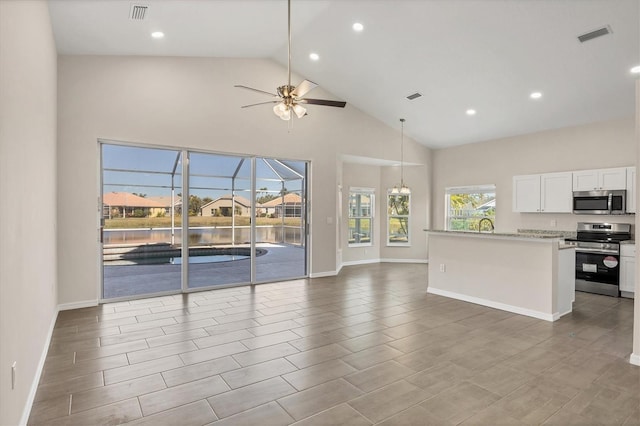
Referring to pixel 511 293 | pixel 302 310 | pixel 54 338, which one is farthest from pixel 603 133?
pixel 54 338

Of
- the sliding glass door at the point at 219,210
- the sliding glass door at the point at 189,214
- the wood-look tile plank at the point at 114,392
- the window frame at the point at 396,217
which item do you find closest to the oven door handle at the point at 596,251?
the window frame at the point at 396,217

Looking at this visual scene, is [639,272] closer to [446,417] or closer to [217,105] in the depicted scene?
[446,417]

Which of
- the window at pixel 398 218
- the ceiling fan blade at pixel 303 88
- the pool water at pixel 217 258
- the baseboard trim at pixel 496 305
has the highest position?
the ceiling fan blade at pixel 303 88

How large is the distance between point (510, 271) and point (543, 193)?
9.11ft

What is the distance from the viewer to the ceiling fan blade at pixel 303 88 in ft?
11.1

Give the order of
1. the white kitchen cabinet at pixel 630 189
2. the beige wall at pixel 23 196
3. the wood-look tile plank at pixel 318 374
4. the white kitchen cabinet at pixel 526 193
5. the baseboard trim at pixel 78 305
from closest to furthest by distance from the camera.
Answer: the beige wall at pixel 23 196 < the wood-look tile plank at pixel 318 374 < the baseboard trim at pixel 78 305 < the white kitchen cabinet at pixel 630 189 < the white kitchen cabinet at pixel 526 193

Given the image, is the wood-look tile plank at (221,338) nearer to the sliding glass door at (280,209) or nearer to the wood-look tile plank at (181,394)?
the wood-look tile plank at (181,394)

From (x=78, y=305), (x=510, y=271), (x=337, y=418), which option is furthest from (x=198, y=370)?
(x=510, y=271)

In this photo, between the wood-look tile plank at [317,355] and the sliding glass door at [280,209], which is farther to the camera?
the sliding glass door at [280,209]

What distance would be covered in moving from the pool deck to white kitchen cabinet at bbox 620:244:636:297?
17.4ft

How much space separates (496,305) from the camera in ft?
15.9

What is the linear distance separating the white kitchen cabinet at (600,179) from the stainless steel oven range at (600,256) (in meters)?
0.65

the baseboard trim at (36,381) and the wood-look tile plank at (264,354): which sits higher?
the baseboard trim at (36,381)

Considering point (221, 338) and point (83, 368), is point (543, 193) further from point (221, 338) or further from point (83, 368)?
point (83, 368)
